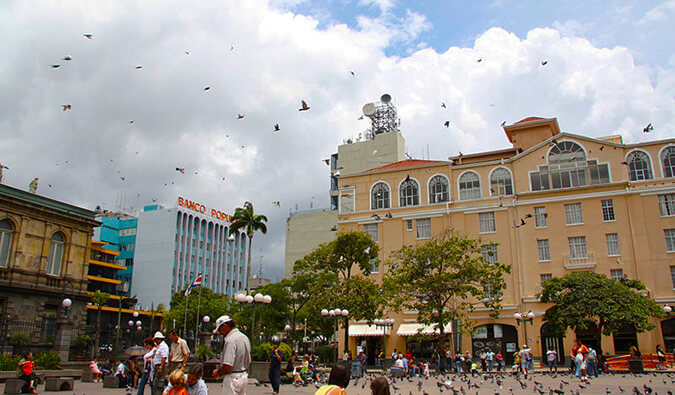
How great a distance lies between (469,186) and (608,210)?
34.0 feet

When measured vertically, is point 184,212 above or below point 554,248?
above

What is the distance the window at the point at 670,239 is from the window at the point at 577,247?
5.13 metres

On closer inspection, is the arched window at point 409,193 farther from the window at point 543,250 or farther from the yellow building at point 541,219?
the window at point 543,250

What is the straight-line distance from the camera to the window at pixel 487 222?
1647 inches

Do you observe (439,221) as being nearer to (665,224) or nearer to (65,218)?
(665,224)

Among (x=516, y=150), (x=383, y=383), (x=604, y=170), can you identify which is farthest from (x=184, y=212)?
(x=383, y=383)

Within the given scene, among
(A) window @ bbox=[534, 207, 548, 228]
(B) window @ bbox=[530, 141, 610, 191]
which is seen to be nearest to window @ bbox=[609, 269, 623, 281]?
(A) window @ bbox=[534, 207, 548, 228]

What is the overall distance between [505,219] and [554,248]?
163 inches

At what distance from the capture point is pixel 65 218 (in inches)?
1291

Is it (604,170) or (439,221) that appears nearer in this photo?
(604,170)

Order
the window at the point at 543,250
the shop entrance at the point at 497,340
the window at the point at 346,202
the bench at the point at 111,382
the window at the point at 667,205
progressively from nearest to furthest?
the bench at the point at 111,382 < the window at the point at 667,205 < the shop entrance at the point at 497,340 < the window at the point at 543,250 < the window at the point at 346,202

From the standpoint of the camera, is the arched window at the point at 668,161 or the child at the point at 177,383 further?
the arched window at the point at 668,161

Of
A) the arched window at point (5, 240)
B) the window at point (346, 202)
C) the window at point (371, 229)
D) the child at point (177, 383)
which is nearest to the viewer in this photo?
the child at point (177, 383)

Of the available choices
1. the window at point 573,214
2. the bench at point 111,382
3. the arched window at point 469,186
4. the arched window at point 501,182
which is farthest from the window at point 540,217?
the bench at point 111,382
